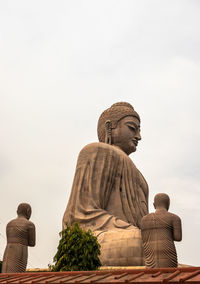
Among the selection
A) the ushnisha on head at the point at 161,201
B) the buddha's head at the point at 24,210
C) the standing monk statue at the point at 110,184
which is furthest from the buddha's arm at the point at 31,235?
the ushnisha on head at the point at 161,201

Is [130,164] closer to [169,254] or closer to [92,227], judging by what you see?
[92,227]

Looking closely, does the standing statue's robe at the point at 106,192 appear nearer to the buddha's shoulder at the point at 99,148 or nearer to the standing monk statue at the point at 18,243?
the buddha's shoulder at the point at 99,148

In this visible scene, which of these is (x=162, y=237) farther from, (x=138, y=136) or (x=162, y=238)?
(x=138, y=136)

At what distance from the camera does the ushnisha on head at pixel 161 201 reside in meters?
8.75

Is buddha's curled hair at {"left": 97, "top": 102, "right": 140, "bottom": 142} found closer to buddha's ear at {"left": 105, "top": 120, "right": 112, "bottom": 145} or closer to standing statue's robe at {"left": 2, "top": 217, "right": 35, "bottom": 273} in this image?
buddha's ear at {"left": 105, "top": 120, "right": 112, "bottom": 145}

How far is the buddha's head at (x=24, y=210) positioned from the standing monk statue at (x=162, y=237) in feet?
9.50

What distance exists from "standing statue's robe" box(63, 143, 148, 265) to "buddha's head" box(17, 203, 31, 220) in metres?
2.55

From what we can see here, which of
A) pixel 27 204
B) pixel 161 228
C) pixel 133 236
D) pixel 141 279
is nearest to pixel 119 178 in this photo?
pixel 133 236

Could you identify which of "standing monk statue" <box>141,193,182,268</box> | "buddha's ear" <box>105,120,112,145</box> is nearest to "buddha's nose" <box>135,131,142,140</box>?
"buddha's ear" <box>105,120,112,145</box>

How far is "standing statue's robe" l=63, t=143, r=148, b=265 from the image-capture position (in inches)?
499

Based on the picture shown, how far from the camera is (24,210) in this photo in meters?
9.88

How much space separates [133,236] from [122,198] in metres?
3.09

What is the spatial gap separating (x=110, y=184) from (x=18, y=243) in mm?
5009

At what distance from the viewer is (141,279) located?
14.2 ft
